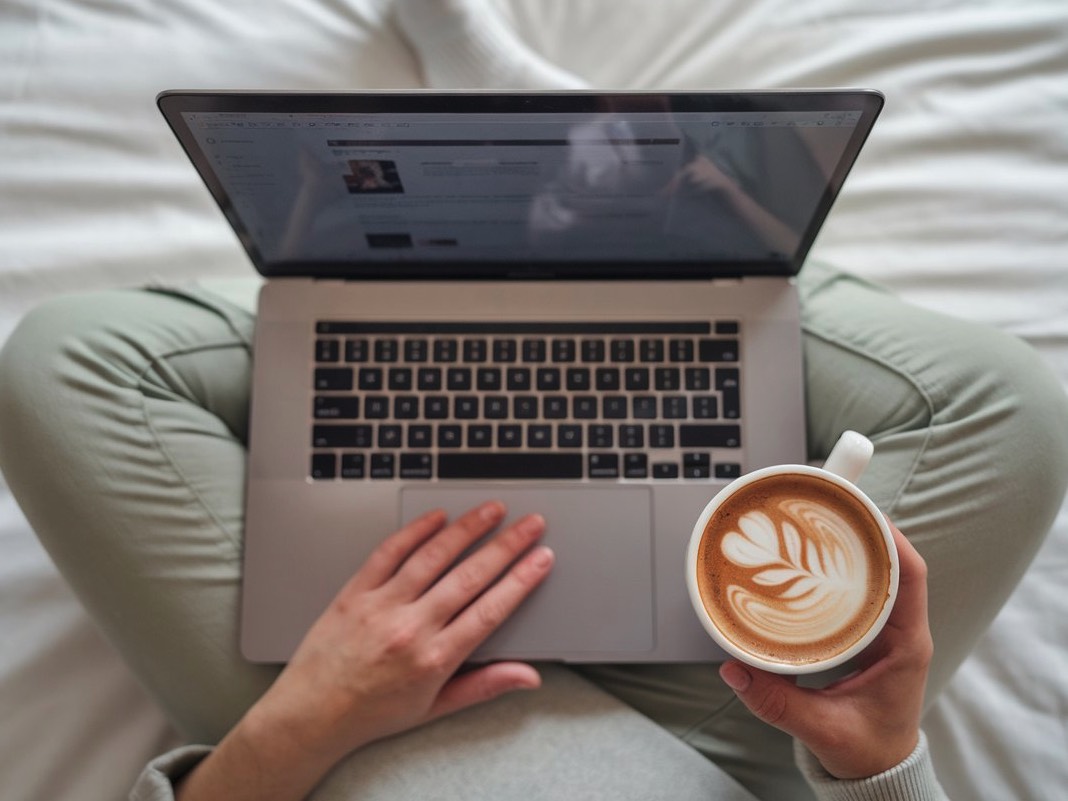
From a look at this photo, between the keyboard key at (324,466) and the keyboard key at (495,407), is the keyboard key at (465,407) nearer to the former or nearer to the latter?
the keyboard key at (495,407)

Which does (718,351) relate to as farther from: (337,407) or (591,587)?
(337,407)

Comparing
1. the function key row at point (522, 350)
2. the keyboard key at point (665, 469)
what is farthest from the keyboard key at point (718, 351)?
the keyboard key at point (665, 469)

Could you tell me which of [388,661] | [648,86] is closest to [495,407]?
[388,661]

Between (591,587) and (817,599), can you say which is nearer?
(817,599)

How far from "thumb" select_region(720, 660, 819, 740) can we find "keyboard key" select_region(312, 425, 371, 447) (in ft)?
1.21

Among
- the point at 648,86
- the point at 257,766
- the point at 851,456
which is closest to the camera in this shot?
the point at 851,456

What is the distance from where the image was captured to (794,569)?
60cm

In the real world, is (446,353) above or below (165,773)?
above

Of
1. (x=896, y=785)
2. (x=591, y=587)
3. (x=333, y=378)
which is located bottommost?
(x=896, y=785)

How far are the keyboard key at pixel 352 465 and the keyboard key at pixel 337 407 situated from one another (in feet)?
0.12

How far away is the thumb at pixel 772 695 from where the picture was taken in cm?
61

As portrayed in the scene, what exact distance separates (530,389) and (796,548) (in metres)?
0.28

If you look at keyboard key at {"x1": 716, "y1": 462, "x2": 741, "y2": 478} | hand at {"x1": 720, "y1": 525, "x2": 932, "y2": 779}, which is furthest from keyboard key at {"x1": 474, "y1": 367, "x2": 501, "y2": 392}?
hand at {"x1": 720, "y1": 525, "x2": 932, "y2": 779}

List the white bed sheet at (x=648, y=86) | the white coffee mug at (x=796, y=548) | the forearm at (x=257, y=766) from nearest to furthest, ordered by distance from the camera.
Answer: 1. the white coffee mug at (x=796, y=548)
2. the forearm at (x=257, y=766)
3. the white bed sheet at (x=648, y=86)
